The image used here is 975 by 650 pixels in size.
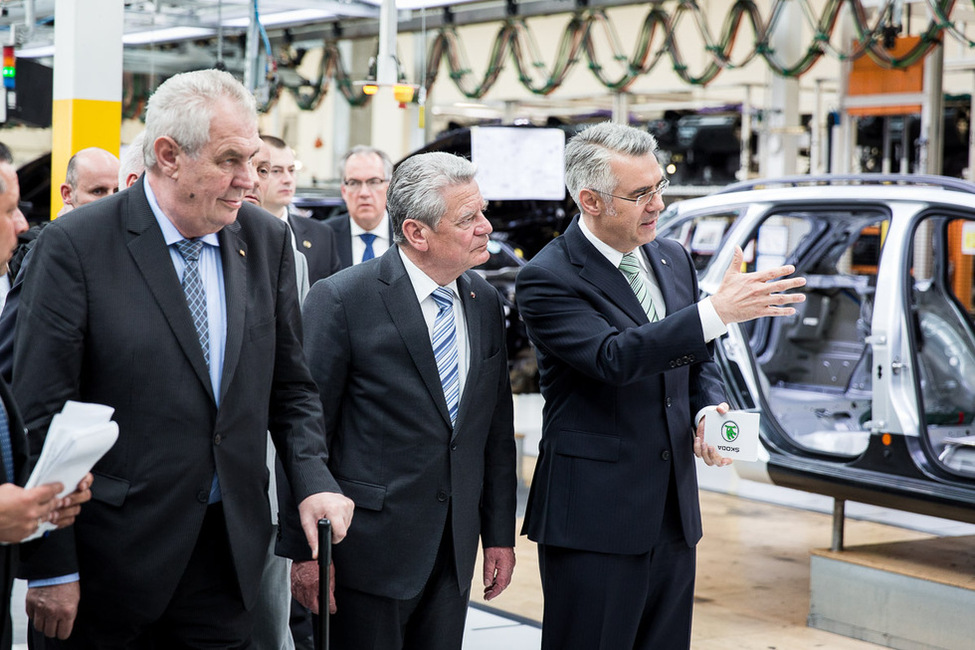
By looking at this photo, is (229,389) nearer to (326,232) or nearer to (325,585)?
(325,585)

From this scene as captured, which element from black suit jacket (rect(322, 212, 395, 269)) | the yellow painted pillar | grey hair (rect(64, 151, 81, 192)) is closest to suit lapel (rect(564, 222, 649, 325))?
grey hair (rect(64, 151, 81, 192))

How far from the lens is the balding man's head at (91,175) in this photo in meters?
4.05

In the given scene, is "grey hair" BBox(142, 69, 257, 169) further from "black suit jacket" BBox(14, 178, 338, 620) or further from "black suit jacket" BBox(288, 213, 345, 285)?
"black suit jacket" BBox(288, 213, 345, 285)

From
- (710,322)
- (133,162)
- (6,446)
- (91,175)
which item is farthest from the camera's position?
(91,175)

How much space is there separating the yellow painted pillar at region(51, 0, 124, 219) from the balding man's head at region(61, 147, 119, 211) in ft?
6.48

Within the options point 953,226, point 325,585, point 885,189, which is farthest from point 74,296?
point 953,226

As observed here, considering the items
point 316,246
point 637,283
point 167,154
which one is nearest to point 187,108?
point 167,154

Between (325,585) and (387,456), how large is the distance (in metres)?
0.40

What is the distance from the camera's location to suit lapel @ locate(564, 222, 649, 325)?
268 centimetres

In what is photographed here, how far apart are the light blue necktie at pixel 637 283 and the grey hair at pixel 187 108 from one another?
1.02m

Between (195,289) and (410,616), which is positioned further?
(410,616)

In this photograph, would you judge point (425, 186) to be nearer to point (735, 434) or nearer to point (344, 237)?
point (735, 434)

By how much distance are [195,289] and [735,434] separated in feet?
3.94

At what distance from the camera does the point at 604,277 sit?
2682 millimetres
